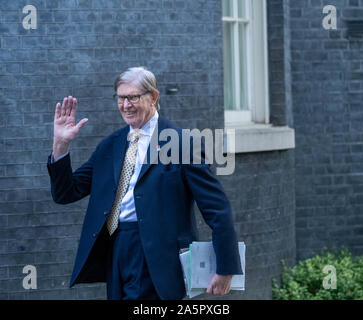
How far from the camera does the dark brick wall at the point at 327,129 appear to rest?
380 inches

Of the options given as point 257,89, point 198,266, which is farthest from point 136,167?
point 257,89

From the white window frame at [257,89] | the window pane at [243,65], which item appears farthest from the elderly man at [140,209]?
the window pane at [243,65]

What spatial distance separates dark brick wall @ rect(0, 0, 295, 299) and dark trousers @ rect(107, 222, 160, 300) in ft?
9.12

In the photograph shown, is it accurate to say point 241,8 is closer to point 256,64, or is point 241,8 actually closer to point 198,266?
point 256,64

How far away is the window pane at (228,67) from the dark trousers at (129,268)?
13.3ft

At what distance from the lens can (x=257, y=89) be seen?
9.15 metres

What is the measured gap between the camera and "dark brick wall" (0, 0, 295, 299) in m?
7.49

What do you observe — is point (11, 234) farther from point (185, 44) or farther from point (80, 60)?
point (185, 44)

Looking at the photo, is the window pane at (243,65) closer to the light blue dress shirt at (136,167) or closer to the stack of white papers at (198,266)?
the light blue dress shirt at (136,167)

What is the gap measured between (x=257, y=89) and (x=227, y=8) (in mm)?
1004

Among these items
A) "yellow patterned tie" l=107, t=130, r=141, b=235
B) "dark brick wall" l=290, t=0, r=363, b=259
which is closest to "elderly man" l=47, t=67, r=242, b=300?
"yellow patterned tie" l=107, t=130, r=141, b=235

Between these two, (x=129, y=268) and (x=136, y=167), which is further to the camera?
(x=136, y=167)

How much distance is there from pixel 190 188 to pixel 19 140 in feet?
10.1

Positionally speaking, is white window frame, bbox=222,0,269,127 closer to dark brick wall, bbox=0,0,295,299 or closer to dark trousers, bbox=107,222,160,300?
dark brick wall, bbox=0,0,295,299
